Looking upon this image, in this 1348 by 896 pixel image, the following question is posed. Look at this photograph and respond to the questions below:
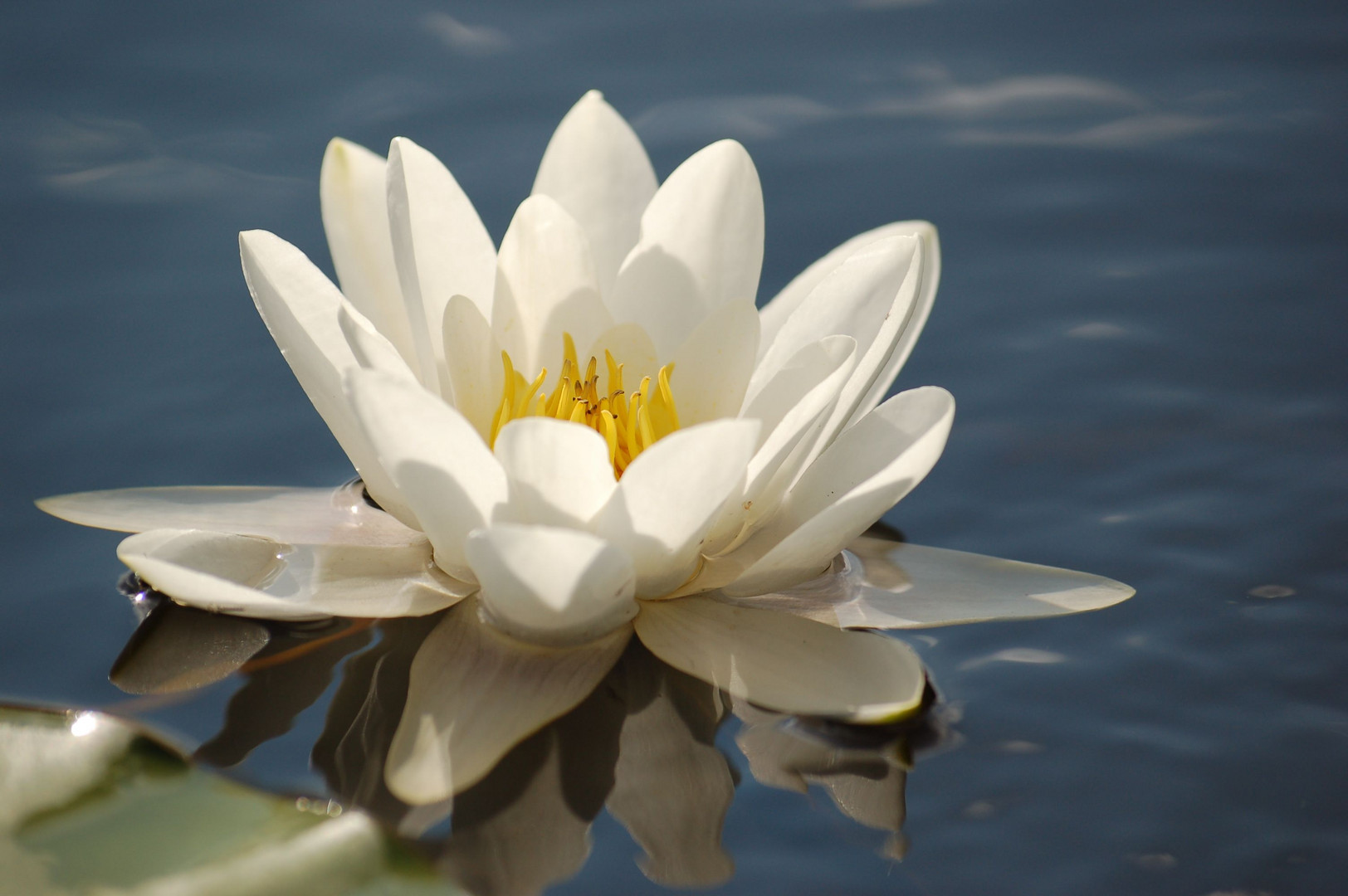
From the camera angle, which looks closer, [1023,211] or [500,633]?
[500,633]

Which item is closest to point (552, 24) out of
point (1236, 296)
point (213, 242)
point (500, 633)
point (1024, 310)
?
point (213, 242)

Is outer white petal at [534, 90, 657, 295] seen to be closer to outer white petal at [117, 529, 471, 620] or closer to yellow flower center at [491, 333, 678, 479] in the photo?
yellow flower center at [491, 333, 678, 479]

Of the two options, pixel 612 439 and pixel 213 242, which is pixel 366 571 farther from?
pixel 213 242

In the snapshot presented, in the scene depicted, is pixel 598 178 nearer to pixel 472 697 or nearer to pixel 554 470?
pixel 554 470

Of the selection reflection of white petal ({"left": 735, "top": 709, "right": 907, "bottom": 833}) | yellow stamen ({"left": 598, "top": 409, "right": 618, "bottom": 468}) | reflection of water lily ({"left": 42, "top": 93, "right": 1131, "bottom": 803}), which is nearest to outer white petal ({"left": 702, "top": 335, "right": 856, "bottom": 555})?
reflection of water lily ({"left": 42, "top": 93, "right": 1131, "bottom": 803})

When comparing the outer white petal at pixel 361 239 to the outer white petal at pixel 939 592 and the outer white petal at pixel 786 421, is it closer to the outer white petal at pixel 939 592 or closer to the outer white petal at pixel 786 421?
the outer white petal at pixel 786 421

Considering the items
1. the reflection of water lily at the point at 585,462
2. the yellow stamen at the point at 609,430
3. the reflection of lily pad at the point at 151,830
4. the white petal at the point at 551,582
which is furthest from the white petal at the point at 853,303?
the reflection of lily pad at the point at 151,830

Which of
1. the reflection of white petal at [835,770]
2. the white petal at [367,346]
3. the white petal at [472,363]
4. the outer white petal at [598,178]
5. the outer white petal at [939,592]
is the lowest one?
the reflection of white petal at [835,770]
